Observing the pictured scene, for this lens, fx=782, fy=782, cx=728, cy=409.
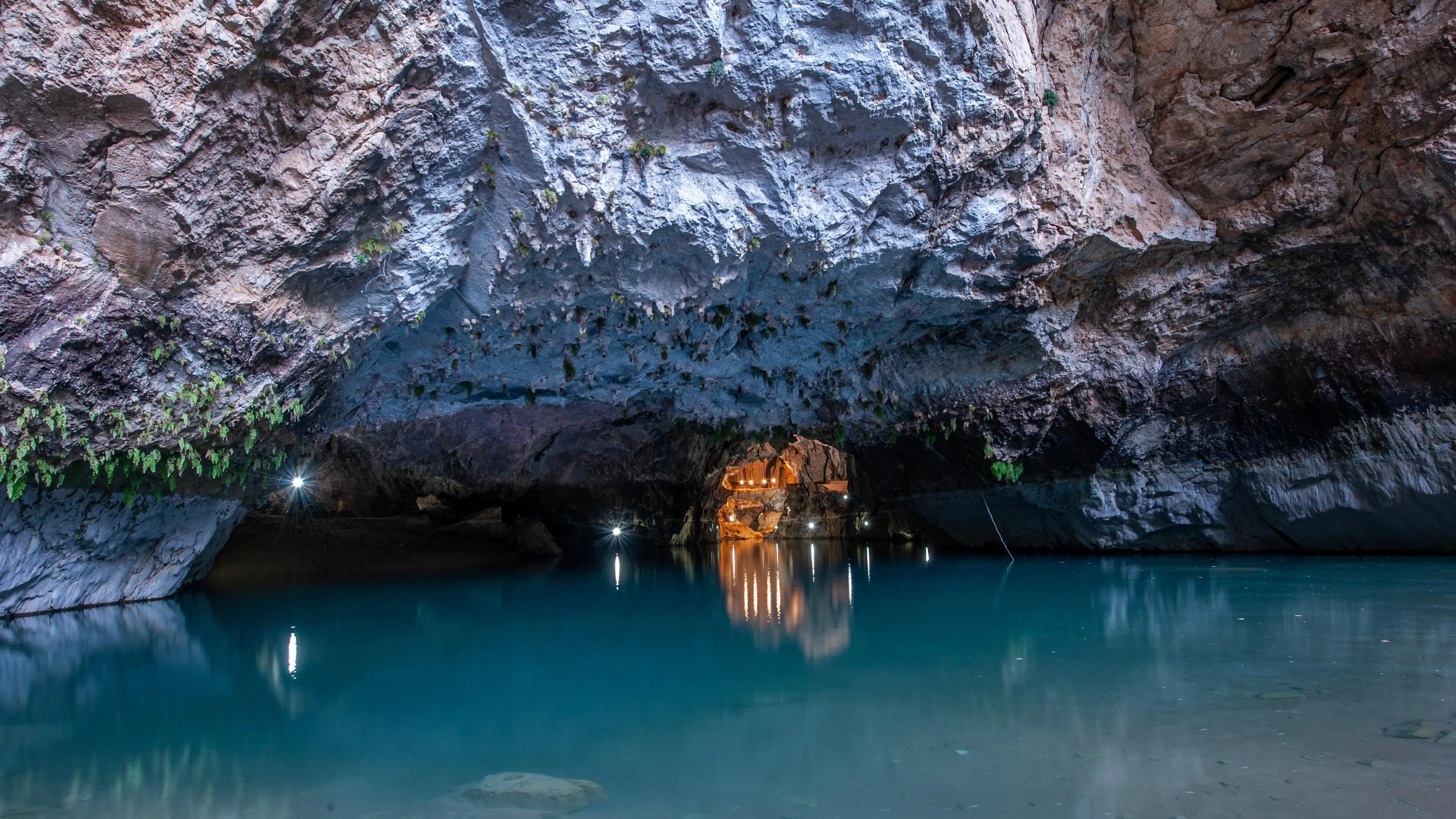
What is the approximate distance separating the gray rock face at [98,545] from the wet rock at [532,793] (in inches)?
390

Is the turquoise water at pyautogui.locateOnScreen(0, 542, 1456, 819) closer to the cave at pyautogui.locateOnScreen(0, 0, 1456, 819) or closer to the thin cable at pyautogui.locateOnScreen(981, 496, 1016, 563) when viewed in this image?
the cave at pyautogui.locateOnScreen(0, 0, 1456, 819)

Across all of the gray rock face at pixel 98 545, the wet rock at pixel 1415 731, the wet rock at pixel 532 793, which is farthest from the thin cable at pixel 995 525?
the wet rock at pixel 532 793

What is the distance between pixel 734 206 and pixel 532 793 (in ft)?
21.9

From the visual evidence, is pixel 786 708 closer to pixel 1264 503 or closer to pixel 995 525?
pixel 1264 503

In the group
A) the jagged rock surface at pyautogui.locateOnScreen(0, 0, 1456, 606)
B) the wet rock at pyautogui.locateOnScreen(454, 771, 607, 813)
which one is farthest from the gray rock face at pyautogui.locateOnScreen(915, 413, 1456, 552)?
the wet rock at pyautogui.locateOnScreen(454, 771, 607, 813)

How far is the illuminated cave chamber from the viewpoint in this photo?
36188mm

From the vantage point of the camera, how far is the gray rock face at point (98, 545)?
402 inches

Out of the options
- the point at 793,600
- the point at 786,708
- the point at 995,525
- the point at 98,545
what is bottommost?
the point at 793,600

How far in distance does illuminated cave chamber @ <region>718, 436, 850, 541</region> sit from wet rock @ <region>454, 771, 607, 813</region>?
28798 mm

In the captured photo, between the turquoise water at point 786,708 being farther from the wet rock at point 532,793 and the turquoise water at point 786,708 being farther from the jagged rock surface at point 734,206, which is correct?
the jagged rock surface at point 734,206

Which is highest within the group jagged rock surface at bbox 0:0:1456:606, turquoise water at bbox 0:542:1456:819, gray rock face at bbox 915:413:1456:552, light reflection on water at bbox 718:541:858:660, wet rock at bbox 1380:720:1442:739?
jagged rock surface at bbox 0:0:1456:606

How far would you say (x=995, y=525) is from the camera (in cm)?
1811

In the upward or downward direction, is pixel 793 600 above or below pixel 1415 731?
below

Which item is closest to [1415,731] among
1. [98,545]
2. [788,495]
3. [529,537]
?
[98,545]
